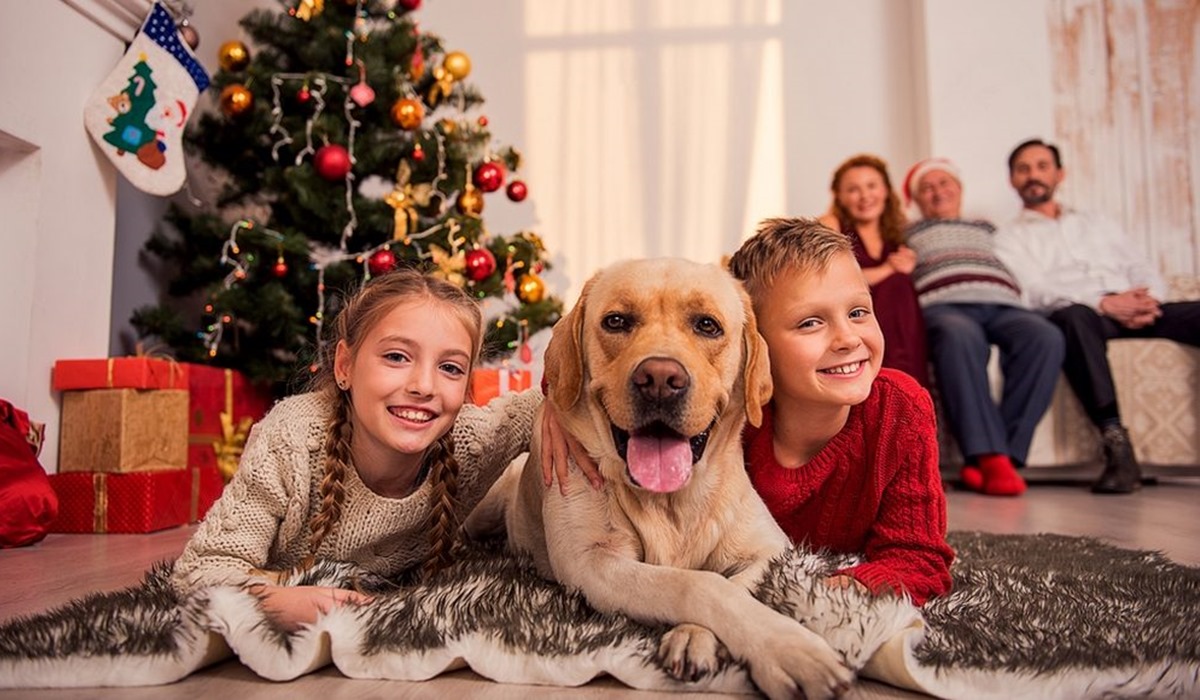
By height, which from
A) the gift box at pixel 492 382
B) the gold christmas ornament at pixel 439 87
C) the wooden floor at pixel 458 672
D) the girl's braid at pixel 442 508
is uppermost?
the gold christmas ornament at pixel 439 87

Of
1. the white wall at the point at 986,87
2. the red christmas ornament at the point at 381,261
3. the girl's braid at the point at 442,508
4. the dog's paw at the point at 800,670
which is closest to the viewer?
the dog's paw at the point at 800,670

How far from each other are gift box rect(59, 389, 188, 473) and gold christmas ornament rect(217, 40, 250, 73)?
166 centimetres

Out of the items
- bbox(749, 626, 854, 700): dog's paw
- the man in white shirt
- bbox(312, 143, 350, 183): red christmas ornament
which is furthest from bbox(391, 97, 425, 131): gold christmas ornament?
the man in white shirt

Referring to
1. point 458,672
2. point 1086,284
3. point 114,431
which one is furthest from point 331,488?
point 1086,284

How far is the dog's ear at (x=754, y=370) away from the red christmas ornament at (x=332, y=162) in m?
2.70

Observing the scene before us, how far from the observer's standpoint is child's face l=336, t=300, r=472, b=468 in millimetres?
1708

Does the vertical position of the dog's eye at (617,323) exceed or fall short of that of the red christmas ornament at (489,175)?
it falls short

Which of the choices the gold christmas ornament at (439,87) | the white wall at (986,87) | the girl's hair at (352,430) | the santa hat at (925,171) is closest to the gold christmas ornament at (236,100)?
the gold christmas ornament at (439,87)

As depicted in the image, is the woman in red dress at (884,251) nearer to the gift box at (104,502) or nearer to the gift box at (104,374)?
the gift box at (104,374)

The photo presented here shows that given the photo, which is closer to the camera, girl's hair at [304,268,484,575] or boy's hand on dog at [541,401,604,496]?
boy's hand on dog at [541,401,604,496]

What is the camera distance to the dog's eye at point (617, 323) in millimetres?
1545

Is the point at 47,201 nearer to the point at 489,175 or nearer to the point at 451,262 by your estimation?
the point at 451,262

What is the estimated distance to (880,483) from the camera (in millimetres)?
1688

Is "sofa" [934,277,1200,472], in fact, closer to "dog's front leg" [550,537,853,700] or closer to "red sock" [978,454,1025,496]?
"red sock" [978,454,1025,496]
